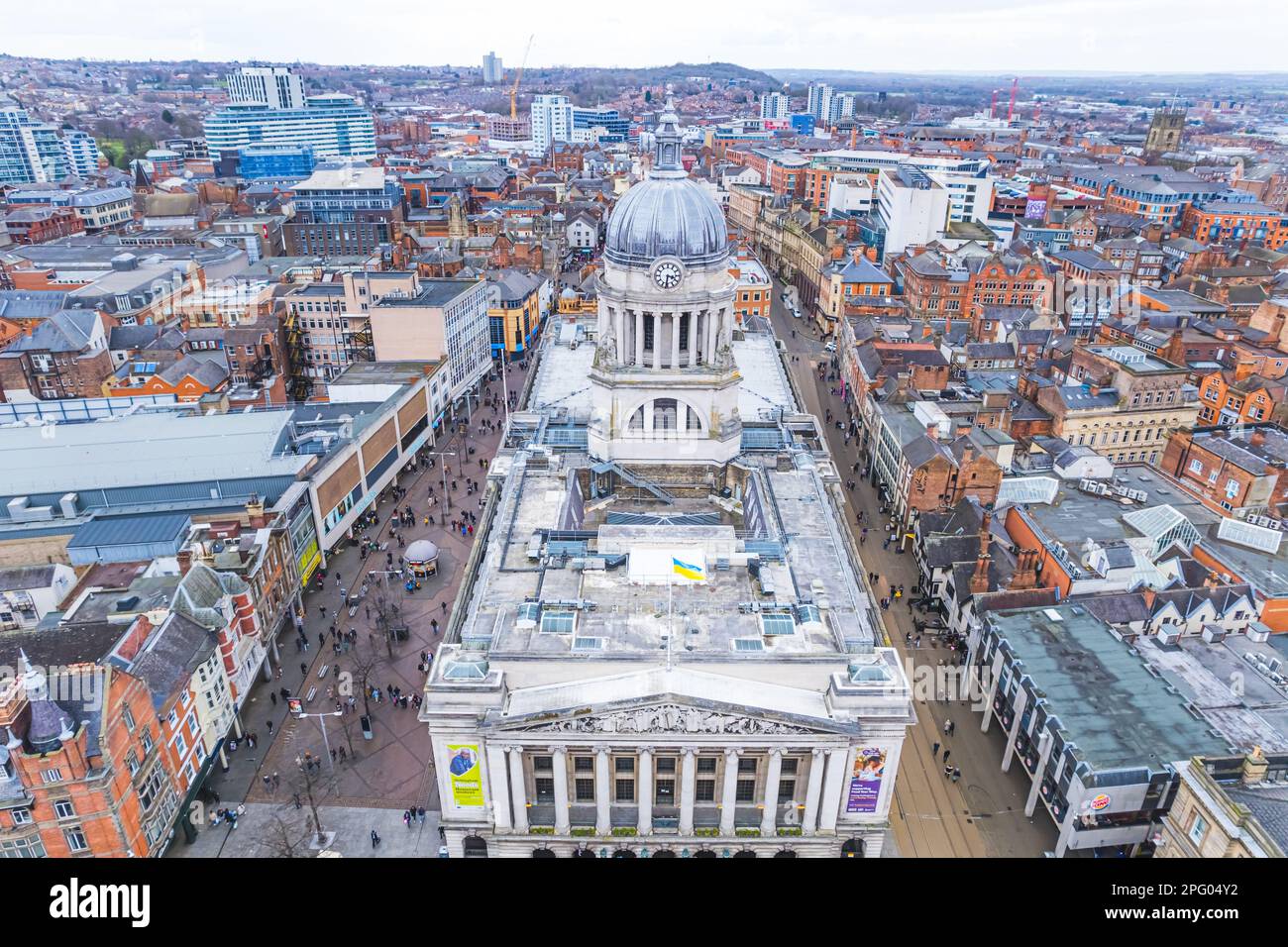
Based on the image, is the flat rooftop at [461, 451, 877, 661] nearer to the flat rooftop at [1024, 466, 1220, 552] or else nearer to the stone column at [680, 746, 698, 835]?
the stone column at [680, 746, 698, 835]

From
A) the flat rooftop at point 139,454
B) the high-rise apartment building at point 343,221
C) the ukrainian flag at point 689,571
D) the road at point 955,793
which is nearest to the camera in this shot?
the road at point 955,793

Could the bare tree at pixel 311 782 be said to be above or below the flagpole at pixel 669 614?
below

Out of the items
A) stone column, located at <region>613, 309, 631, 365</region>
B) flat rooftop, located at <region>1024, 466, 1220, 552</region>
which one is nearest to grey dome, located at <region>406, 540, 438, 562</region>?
stone column, located at <region>613, 309, 631, 365</region>

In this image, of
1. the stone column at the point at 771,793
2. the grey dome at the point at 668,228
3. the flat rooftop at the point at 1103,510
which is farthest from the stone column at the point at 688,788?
the flat rooftop at the point at 1103,510

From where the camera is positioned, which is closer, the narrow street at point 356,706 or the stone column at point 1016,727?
the stone column at point 1016,727

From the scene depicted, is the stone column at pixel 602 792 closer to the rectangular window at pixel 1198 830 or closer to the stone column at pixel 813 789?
the stone column at pixel 813 789
